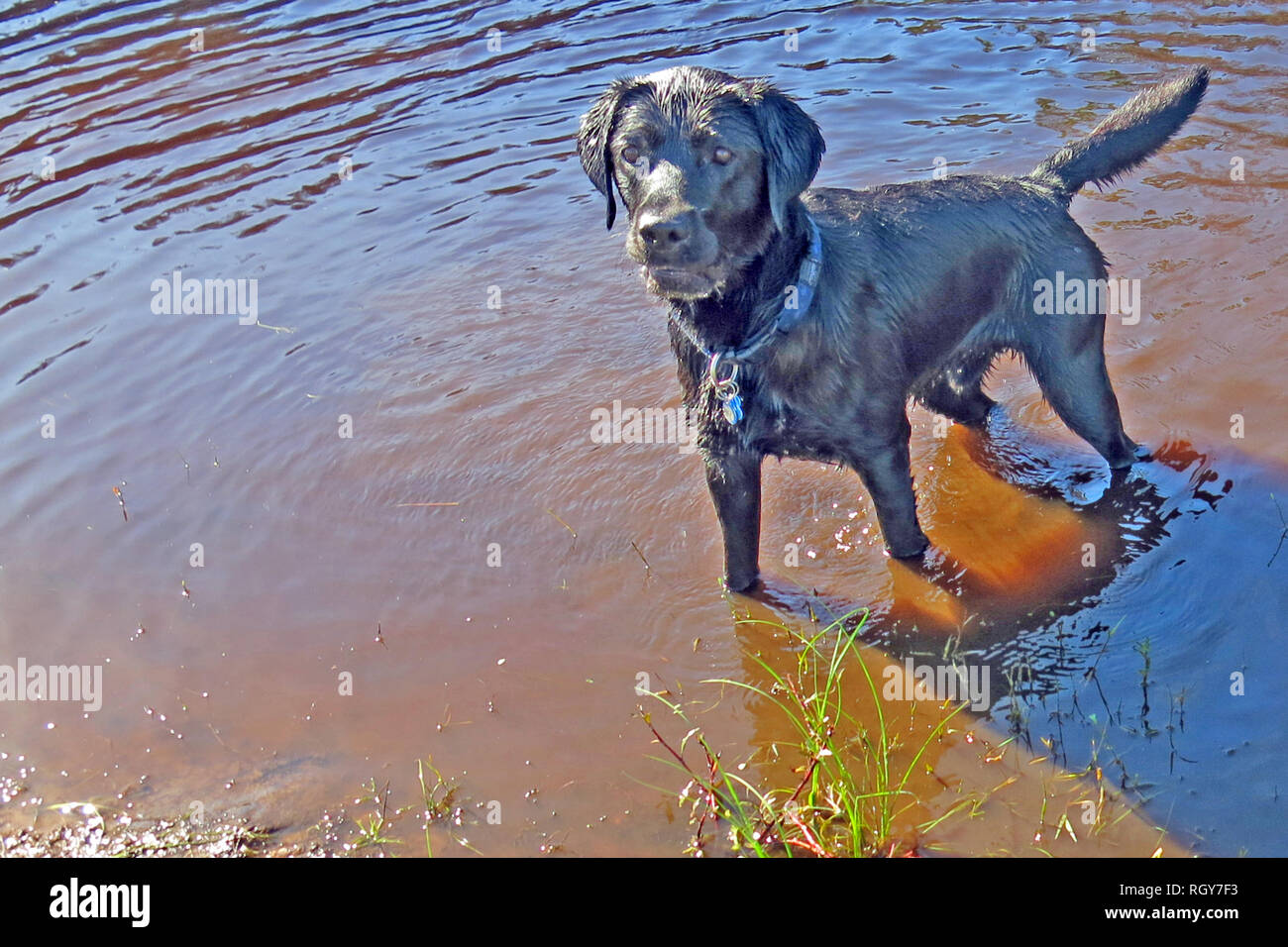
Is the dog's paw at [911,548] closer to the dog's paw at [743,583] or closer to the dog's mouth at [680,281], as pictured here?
the dog's paw at [743,583]

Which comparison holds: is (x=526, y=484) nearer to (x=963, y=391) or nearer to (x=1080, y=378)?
(x=963, y=391)

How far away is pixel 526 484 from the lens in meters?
4.99

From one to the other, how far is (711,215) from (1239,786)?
2.26 meters

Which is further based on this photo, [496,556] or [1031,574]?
[496,556]

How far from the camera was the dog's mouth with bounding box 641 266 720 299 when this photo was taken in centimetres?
340

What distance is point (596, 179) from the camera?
12.7ft

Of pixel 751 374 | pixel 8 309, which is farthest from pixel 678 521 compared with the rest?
pixel 8 309

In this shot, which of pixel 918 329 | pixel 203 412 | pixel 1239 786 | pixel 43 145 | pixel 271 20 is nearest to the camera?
pixel 1239 786

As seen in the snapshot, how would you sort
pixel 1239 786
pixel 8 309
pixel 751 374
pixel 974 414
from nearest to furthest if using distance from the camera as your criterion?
pixel 1239 786, pixel 751 374, pixel 974 414, pixel 8 309

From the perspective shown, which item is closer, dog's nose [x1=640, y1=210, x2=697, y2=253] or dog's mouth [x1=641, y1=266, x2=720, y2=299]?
dog's nose [x1=640, y1=210, x2=697, y2=253]

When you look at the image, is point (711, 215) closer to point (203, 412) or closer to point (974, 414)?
point (974, 414)

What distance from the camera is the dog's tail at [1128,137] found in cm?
425

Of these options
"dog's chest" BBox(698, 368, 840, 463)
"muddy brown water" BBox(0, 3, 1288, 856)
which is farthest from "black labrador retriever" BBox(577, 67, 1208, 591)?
"muddy brown water" BBox(0, 3, 1288, 856)

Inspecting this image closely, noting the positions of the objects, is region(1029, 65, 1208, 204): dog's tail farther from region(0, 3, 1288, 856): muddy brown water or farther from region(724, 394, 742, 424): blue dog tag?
region(724, 394, 742, 424): blue dog tag
